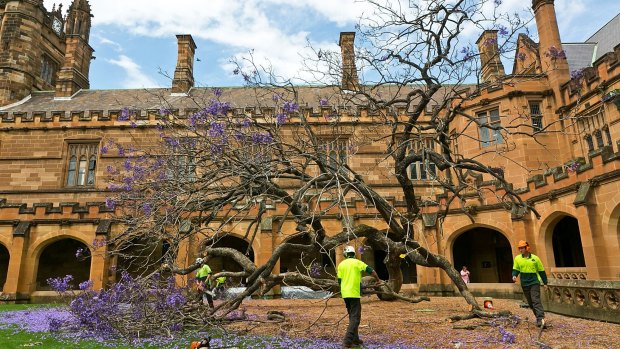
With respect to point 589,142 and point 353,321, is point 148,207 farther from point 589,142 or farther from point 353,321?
point 589,142

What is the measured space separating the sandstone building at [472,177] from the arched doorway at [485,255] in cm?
4

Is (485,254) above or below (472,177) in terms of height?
below

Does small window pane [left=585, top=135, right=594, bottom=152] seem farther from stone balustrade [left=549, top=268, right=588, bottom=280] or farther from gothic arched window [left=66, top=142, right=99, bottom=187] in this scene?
gothic arched window [left=66, top=142, right=99, bottom=187]

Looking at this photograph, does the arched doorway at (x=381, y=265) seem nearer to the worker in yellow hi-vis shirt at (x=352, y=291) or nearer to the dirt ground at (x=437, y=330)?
the dirt ground at (x=437, y=330)

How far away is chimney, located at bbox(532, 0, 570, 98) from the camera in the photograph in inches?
677

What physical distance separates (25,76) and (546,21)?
28.3 metres

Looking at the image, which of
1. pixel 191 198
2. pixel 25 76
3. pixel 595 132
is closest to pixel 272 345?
pixel 191 198

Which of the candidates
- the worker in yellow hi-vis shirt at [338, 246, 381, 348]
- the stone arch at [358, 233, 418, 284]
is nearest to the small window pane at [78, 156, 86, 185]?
the stone arch at [358, 233, 418, 284]

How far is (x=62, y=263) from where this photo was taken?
19.0 meters

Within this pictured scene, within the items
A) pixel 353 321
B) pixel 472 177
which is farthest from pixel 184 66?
pixel 353 321

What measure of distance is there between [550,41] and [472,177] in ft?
21.1

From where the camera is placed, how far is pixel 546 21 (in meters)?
17.8

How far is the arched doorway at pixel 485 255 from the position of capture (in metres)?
17.3

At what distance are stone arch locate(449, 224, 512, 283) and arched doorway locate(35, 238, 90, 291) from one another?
16.2 m
